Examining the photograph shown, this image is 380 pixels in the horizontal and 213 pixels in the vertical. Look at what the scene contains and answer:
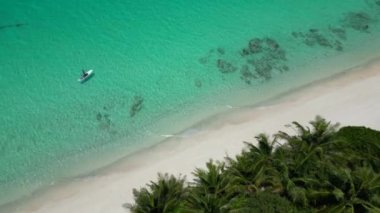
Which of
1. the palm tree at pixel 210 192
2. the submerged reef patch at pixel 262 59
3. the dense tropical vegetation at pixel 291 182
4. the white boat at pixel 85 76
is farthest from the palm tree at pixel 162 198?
the white boat at pixel 85 76

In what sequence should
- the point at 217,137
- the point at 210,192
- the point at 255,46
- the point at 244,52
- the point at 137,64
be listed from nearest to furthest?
the point at 210,192
the point at 217,137
the point at 137,64
the point at 244,52
the point at 255,46

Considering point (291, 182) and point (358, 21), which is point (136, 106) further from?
point (358, 21)

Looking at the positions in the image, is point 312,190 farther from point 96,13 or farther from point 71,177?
point 96,13

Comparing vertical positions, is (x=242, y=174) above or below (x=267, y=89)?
below

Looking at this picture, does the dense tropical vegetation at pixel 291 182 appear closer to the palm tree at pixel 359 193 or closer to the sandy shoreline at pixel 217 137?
the palm tree at pixel 359 193

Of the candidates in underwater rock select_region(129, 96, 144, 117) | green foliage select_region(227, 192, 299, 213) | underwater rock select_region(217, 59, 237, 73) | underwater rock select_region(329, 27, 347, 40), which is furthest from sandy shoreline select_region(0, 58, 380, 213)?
underwater rock select_region(329, 27, 347, 40)

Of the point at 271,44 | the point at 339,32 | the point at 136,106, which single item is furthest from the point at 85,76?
the point at 339,32

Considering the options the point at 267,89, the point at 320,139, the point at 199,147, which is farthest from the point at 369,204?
the point at 267,89
